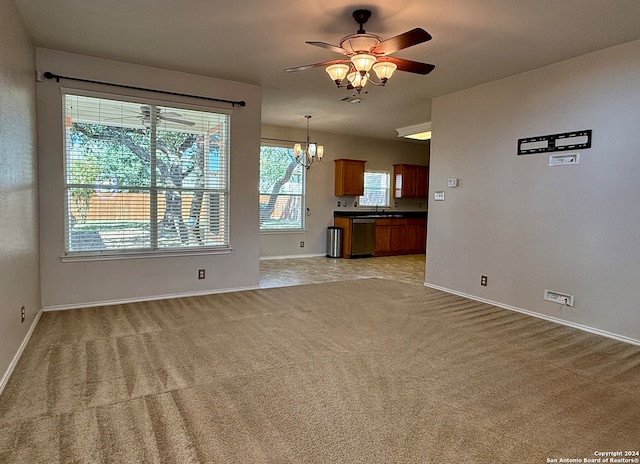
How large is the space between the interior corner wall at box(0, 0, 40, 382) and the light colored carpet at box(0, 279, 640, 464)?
0.91ft

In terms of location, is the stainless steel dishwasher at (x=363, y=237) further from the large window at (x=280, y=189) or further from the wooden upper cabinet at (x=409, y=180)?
the wooden upper cabinet at (x=409, y=180)

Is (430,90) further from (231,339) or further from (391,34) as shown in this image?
(231,339)

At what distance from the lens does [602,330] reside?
3.63 metres

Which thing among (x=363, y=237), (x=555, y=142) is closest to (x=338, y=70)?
A: (x=555, y=142)

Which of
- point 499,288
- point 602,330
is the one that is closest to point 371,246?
point 499,288

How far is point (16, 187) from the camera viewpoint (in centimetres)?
288

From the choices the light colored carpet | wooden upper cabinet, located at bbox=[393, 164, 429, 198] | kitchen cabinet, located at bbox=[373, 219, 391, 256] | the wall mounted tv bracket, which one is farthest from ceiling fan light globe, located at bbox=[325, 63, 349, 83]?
wooden upper cabinet, located at bbox=[393, 164, 429, 198]

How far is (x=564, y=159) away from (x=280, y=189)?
5.24 m

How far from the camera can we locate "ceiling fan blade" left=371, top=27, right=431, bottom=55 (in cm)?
243

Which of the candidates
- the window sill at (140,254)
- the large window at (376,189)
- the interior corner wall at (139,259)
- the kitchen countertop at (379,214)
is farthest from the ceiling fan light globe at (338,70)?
the large window at (376,189)

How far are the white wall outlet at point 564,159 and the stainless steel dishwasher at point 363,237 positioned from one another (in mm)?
4444

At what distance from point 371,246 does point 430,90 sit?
4.07 m

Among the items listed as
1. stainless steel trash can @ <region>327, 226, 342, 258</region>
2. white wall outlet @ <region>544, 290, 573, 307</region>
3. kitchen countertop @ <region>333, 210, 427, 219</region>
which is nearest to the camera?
white wall outlet @ <region>544, 290, 573, 307</region>

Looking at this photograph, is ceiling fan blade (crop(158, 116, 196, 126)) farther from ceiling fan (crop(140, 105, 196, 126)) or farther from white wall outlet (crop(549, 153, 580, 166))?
white wall outlet (crop(549, 153, 580, 166))
